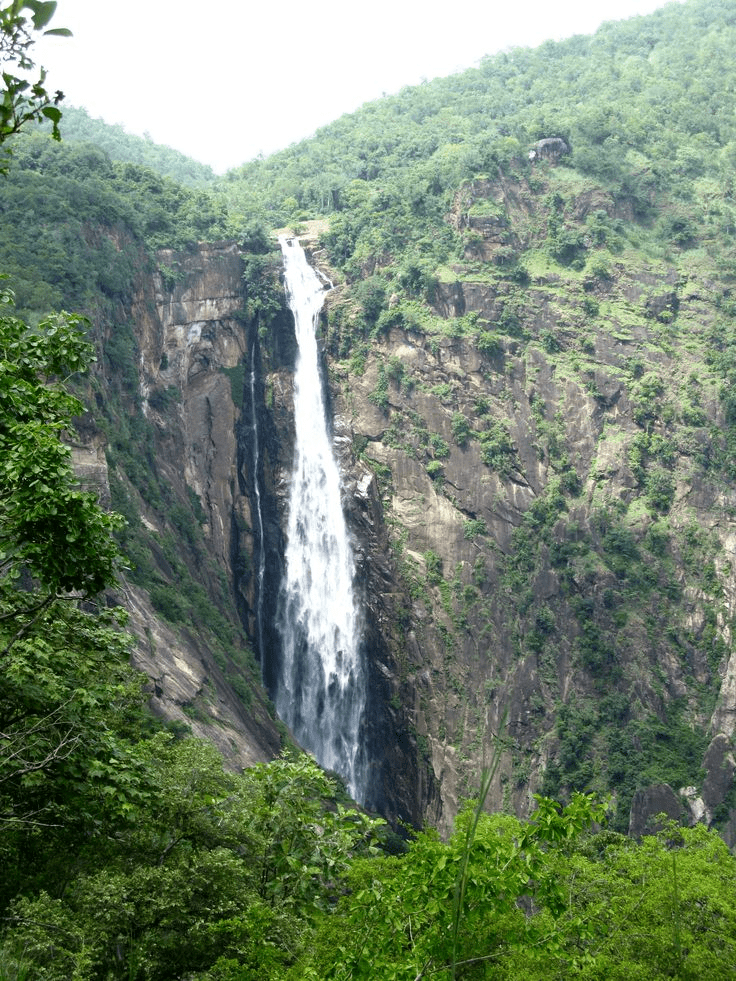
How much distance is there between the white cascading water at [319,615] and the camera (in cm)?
4494

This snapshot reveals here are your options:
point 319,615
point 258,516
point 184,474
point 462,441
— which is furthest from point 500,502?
point 184,474

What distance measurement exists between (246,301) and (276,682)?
→ 64.4 ft

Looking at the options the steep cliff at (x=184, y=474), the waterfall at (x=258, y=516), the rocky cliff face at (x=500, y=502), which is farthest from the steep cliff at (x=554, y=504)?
the steep cliff at (x=184, y=474)

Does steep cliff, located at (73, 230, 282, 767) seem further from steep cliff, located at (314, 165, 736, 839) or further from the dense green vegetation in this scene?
the dense green vegetation

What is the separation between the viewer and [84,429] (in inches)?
1302

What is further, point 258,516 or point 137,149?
point 137,149

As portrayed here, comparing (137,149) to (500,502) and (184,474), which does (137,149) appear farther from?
(500,502)

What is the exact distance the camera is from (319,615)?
46.9 m

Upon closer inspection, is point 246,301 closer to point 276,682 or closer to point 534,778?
point 276,682

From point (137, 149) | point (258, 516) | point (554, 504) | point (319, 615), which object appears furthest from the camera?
point (137, 149)

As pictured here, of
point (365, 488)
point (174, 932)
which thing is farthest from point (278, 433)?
point (174, 932)

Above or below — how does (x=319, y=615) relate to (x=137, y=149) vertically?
below

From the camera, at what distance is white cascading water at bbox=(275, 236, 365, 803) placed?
4494 centimetres

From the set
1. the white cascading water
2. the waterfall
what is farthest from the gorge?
the white cascading water
